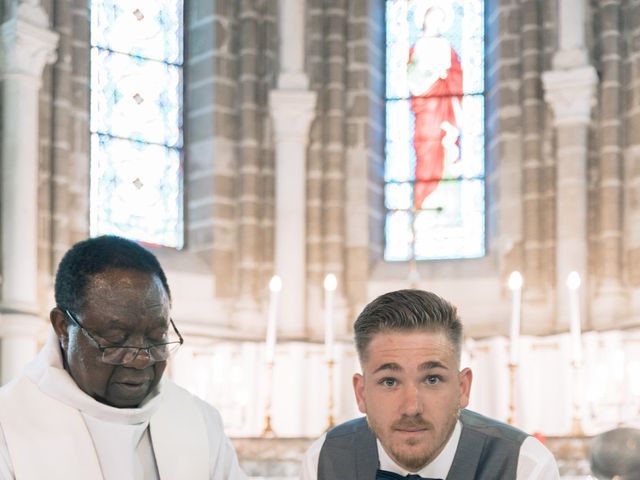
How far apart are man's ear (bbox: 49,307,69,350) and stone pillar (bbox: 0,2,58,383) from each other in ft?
19.3

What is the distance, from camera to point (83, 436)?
11.2 ft

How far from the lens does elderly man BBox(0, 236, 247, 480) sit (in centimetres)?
314

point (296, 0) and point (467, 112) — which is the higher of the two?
point (296, 0)

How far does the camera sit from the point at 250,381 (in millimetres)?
10234

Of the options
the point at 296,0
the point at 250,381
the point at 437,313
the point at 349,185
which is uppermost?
the point at 296,0

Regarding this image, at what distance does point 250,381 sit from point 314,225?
4.85 feet

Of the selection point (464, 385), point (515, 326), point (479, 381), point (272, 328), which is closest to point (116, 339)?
point (464, 385)

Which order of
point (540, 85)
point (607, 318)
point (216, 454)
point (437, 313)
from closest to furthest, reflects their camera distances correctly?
point (437, 313) → point (216, 454) → point (607, 318) → point (540, 85)

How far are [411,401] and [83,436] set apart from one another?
103 cm

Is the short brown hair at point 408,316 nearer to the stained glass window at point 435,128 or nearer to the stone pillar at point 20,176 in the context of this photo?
the stone pillar at point 20,176

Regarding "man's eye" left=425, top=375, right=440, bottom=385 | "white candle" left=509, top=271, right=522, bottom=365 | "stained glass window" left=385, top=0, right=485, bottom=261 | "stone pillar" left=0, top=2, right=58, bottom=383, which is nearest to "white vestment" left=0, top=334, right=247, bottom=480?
"man's eye" left=425, top=375, right=440, bottom=385

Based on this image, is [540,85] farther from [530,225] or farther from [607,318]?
[607,318]

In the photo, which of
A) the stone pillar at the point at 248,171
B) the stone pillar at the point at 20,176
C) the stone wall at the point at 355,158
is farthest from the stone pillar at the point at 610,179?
the stone pillar at the point at 20,176

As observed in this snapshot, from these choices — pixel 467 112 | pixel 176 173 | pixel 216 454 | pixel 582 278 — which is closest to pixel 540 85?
pixel 467 112
